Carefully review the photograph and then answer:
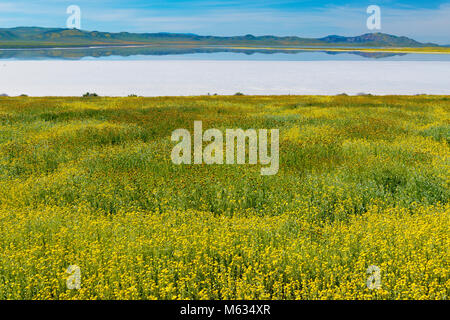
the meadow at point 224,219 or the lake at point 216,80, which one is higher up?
the lake at point 216,80

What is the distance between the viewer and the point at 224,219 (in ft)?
22.0

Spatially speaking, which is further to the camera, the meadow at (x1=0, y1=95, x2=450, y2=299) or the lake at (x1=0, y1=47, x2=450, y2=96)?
the lake at (x1=0, y1=47, x2=450, y2=96)

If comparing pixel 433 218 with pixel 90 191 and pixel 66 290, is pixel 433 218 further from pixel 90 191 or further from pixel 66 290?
pixel 90 191

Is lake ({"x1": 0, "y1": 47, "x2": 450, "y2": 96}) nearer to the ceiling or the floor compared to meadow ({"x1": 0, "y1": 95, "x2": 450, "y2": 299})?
nearer to the ceiling

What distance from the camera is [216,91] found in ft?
141

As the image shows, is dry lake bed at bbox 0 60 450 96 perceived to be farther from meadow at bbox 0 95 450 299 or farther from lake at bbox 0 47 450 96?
meadow at bbox 0 95 450 299

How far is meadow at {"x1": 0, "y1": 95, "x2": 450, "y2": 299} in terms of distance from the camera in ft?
15.7

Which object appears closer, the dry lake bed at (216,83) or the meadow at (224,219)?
the meadow at (224,219)

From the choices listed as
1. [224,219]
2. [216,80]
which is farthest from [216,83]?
[224,219]

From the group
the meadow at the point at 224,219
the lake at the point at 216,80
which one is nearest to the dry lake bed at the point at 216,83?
the lake at the point at 216,80

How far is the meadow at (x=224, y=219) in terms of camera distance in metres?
4.80

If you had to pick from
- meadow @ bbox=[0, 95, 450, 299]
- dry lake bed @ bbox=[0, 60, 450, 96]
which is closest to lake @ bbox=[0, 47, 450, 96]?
dry lake bed @ bbox=[0, 60, 450, 96]

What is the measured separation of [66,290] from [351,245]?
4.20 meters

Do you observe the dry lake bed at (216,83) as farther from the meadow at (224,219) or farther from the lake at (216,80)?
the meadow at (224,219)
